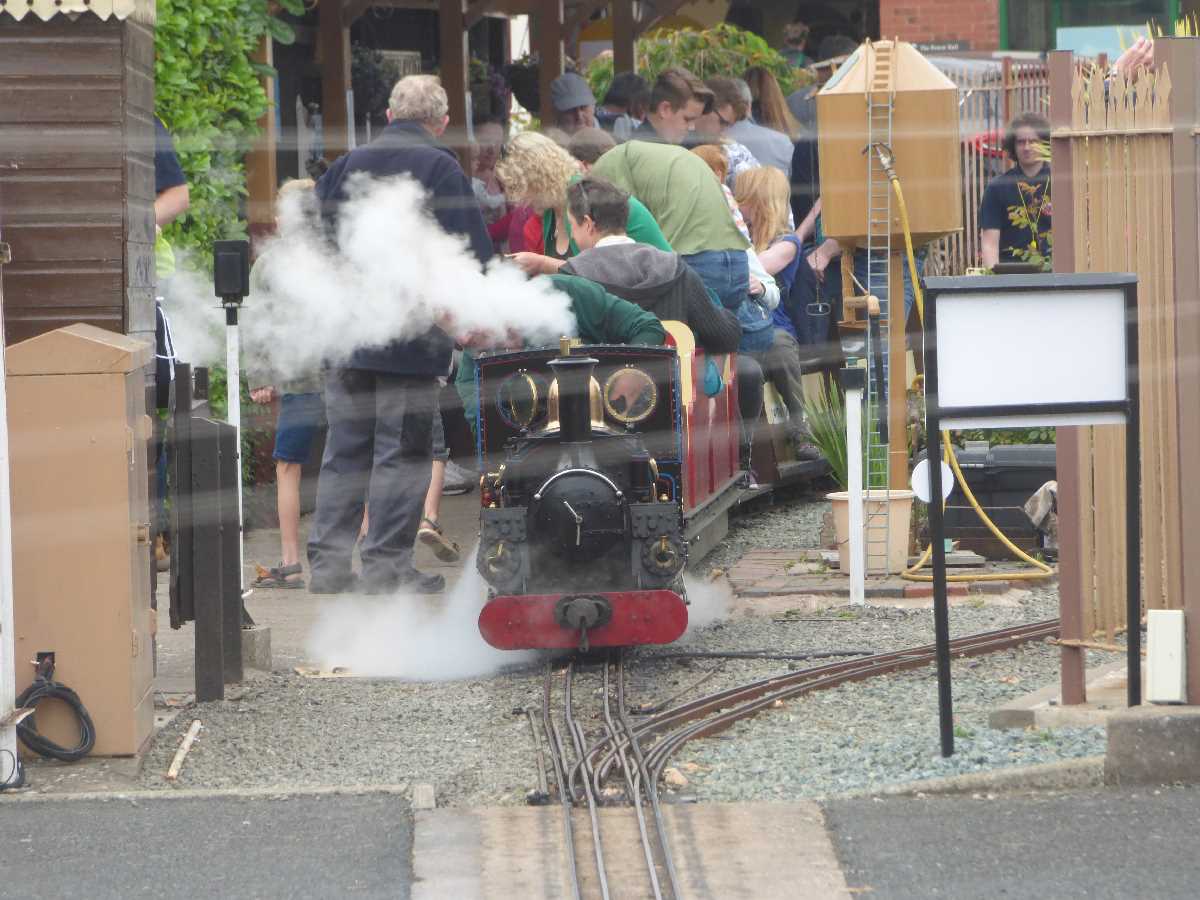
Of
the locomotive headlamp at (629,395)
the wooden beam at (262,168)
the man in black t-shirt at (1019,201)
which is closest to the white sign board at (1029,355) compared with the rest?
the locomotive headlamp at (629,395)

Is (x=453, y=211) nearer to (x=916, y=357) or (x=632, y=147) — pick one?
(x=632, y=147)

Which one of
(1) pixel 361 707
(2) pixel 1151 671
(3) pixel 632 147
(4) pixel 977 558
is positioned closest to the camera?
(2) pixel 1151 671

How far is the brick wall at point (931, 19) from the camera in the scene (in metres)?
20.7

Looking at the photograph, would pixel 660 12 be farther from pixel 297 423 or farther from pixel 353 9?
pixel 297 423

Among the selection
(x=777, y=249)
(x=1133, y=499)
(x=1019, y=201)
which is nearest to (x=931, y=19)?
(x=1019, y=201)

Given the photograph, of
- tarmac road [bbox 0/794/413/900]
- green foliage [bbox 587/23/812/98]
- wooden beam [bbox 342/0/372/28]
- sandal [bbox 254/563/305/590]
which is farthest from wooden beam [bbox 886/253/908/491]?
green foliage [bbox 587/23/812/98]

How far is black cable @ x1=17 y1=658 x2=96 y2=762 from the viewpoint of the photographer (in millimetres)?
5930

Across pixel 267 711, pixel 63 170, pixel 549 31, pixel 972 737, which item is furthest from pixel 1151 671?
pixel 549 31

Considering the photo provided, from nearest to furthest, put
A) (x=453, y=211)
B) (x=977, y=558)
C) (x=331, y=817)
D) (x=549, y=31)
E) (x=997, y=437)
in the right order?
(x=331, y=817), (x=453, y=211), (x=977, y=558), (x=997, y=437), (x=549, y=31)

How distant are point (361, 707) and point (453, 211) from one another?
2.68m

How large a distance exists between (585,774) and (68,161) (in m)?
2.61

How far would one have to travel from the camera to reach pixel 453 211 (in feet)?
29.3

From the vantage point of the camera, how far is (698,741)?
6.47 m

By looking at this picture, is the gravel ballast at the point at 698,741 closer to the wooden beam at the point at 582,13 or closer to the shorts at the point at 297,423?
the shorts at the point at 297,423
